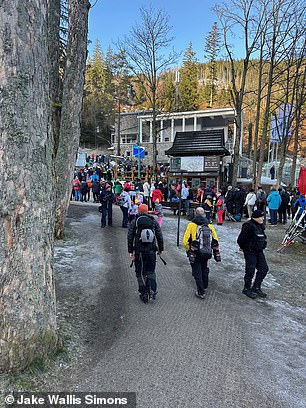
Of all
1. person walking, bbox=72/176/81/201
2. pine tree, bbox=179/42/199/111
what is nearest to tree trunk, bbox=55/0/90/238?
person walking, bbox=72/176/81/201

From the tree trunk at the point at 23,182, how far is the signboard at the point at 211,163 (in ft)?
51.7

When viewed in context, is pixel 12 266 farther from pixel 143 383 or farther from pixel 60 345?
pixel 143 383

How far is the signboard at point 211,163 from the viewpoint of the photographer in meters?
18.1

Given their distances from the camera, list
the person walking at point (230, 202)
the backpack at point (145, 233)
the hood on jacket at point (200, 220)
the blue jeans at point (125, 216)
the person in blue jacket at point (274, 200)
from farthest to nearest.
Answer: the person walking at point (230, 202), the person in blue jacket at point (274, 200), the blue jeans at point (125, 216), the hood on jacket at point (200, 220), the backpack at point (145, 233)

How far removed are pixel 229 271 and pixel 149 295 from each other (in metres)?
2.77

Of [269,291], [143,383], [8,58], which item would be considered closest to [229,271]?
[269,291]

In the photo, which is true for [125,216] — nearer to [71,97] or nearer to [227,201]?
[71,97]

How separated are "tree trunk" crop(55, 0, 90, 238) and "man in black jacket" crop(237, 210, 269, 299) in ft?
17.9

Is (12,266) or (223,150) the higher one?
(223,150)

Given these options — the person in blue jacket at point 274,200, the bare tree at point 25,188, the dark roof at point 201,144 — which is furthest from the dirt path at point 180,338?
the dark roof at point 201,144

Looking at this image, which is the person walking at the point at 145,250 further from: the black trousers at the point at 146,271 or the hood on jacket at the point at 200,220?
the hood on jacket at the point at 200,220

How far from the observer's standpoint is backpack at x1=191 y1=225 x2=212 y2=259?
216 inches

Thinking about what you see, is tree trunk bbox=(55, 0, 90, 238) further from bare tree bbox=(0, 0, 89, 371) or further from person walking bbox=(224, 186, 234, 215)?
person walking bbox=(224, 186, 234, 215)

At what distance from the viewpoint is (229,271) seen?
729 cm
